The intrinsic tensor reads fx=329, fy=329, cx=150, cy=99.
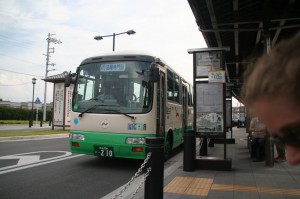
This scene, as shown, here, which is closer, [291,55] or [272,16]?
[291,55]

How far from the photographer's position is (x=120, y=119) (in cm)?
891

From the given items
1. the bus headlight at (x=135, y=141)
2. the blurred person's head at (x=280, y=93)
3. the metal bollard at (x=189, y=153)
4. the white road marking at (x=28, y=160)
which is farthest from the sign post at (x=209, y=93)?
the blurred person's head at (x=280, y=93)

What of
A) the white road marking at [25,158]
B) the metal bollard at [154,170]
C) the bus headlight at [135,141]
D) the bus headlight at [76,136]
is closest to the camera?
the metal bollard at [154,170]

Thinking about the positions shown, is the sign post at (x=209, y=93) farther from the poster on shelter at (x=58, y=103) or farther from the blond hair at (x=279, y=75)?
the poster on shelter at (x=58, y=103)

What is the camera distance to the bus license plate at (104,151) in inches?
348

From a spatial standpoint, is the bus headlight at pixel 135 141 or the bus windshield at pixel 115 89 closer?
the bus headlight at pixel 135 141

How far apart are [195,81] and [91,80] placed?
306cm

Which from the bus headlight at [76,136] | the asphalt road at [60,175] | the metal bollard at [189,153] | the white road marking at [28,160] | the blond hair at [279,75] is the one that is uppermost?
the blond hair at [279,75]

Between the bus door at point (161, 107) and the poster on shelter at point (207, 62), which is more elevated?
the poster on shelter at point (207, 62)

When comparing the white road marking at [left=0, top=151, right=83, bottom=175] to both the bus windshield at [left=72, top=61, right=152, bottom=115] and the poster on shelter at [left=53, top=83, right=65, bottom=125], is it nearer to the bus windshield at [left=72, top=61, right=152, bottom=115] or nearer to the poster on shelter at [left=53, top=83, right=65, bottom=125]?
the bus windshield at [left=72, top=61, right=152, bottom=115]

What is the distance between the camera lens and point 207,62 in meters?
9.74

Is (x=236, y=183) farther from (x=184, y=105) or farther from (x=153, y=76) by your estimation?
(x=184, y=105)

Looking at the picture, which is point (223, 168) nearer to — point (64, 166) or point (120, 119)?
point (120, 119)

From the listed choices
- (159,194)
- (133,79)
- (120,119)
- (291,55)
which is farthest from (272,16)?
(291,55)
